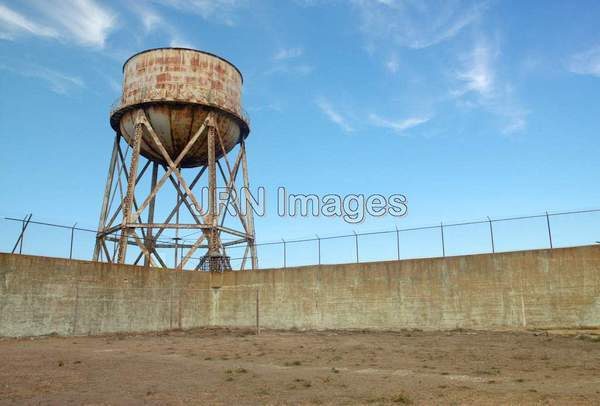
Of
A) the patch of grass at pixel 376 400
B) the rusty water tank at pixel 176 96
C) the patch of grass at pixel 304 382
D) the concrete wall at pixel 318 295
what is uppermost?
the rusty water tank at pixel 176 96

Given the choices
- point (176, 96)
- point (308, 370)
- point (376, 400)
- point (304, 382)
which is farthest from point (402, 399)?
point (176, 96)

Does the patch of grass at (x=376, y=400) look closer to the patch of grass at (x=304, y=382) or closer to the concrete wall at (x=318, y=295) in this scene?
the patch of grass at (x=304, y=382)

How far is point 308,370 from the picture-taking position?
40.8 feet

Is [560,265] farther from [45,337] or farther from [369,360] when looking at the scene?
[45,337]

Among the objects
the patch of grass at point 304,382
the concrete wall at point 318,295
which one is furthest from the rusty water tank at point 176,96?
the patch of grass at point 304,382

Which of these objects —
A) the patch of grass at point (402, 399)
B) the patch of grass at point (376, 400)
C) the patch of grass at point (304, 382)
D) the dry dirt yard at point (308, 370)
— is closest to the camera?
the patch of grass at point (402, 399)

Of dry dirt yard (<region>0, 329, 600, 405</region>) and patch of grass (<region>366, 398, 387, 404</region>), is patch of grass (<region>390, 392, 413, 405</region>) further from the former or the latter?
patch of grass (<region>366, 398, 387, 404</region>)

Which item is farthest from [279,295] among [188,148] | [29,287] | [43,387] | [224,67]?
[43,387]

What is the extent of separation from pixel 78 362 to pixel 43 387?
12.1ft

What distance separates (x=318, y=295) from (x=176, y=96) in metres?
12.5

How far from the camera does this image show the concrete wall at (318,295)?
66.0ft

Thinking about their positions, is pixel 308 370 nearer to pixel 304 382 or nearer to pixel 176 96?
pixel 304 382

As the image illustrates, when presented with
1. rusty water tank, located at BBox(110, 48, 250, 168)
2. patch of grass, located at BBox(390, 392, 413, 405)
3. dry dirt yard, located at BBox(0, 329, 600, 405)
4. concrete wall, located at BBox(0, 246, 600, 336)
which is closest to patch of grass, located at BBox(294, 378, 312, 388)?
dry dirt yard, located at BBox(0, 329, 600, 405)

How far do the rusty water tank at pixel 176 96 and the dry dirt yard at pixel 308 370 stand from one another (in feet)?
42.1
